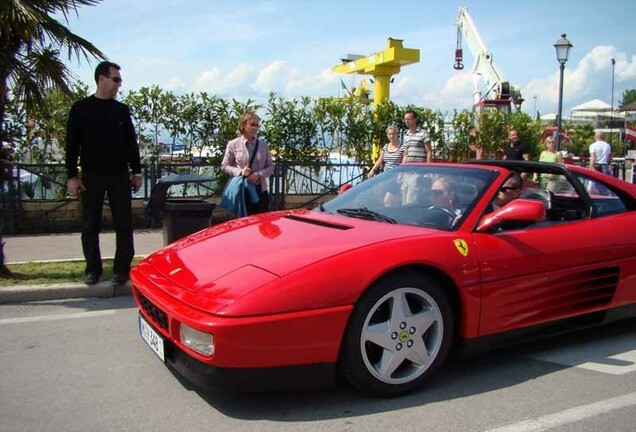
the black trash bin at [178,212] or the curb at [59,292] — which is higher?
the black trash bin at [178,212]

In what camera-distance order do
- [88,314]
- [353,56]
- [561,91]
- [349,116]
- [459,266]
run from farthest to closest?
[353,56]
[561,91]
[349,116]
[88,314]
[459,266]

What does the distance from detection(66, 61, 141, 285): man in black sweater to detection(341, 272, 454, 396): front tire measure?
3.32 metres

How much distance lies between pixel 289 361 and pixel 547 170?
2532 millimetres

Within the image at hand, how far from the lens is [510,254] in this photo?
3490 millimetres

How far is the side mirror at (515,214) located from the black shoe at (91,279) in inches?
147

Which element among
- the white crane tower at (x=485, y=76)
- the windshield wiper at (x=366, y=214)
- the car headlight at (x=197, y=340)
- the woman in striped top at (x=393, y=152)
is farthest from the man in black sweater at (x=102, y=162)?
the white crane tower at (x=485, y=76)

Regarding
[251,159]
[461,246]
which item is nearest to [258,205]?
[251,159]

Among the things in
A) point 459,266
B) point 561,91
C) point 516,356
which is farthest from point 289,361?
point 561,91

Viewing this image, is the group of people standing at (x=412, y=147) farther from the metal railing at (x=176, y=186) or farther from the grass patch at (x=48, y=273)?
the grass patch at (x=48, y=273)

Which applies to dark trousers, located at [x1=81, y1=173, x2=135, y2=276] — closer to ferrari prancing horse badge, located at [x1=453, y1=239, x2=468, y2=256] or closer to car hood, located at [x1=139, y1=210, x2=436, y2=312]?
car hood, located at [x1=139, y1=210, x2=436, y2=312]

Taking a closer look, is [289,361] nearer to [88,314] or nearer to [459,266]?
[459,266]

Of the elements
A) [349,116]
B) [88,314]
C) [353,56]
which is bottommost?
[88,314]

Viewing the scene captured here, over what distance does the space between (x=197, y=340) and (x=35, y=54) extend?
417cm

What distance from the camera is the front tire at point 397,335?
300cm
